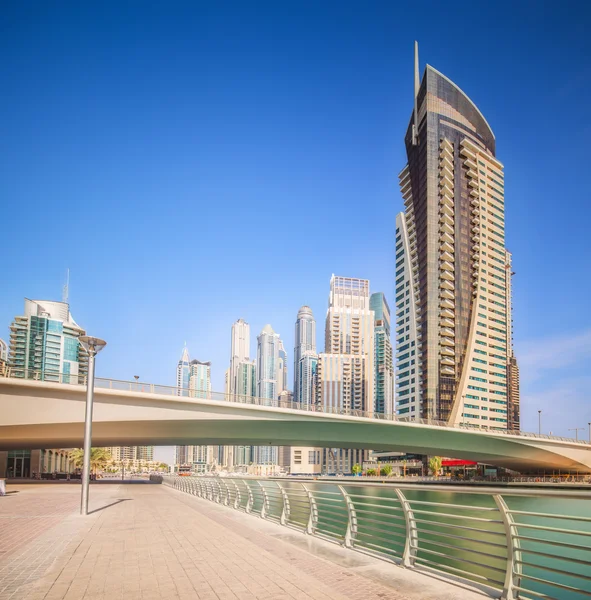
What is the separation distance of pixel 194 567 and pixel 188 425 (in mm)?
35730

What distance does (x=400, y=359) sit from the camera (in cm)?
13925

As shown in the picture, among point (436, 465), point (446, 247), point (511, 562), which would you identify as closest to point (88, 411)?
point (511, 562)

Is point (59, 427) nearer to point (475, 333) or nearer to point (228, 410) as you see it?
point (228, 410)

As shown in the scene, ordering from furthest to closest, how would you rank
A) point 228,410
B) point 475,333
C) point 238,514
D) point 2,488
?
point 475,333 < point 228,410 < point 2,488 < point 238,514

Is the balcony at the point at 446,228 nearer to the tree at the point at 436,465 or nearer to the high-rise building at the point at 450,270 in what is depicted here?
the high-rise building at the point at 450,270

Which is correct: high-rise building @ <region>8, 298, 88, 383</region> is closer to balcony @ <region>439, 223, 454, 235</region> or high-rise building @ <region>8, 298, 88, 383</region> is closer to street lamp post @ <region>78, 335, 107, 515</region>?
balcony @ <region>439, 223, 454, 235</region>

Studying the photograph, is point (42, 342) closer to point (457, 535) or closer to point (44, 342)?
point (44, 342)

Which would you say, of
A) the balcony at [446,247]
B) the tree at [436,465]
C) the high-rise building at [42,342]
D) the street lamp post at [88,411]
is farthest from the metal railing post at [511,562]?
the high-rise building at [42,342]

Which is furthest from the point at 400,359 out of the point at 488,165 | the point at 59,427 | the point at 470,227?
the point at 59,427

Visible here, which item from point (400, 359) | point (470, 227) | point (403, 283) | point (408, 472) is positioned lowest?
point (408, 472)

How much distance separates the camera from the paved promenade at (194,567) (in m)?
7.48

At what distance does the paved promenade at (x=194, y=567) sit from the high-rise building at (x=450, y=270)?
4563 inches

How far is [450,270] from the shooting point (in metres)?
130

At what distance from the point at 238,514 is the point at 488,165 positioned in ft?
463
